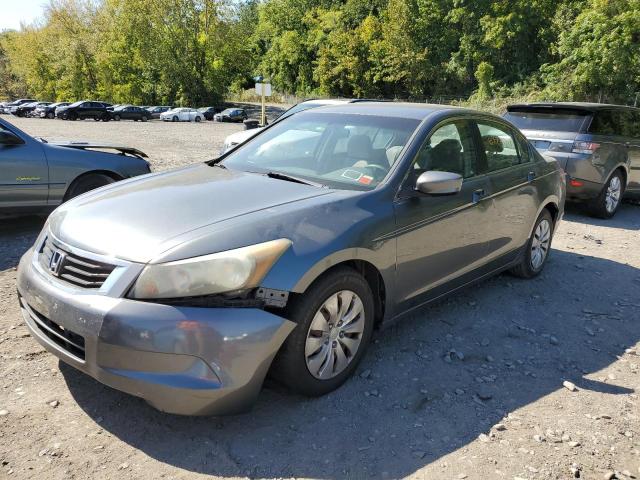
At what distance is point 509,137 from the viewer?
15.9ft

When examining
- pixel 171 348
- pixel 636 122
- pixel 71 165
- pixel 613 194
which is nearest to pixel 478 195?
pixel 171 348

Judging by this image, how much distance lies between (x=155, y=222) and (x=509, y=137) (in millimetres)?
3350

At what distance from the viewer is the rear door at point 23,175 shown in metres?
5.86

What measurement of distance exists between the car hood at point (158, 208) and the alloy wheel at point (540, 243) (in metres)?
2.78

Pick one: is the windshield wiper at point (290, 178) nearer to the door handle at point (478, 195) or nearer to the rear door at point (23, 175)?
the door handle at point (478, 195)

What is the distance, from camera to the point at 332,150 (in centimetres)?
392

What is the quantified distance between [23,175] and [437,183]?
477 cm

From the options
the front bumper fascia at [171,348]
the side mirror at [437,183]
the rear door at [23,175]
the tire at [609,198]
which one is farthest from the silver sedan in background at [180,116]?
the front bumper fascia at [171,348]

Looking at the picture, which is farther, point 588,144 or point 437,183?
point 588,144

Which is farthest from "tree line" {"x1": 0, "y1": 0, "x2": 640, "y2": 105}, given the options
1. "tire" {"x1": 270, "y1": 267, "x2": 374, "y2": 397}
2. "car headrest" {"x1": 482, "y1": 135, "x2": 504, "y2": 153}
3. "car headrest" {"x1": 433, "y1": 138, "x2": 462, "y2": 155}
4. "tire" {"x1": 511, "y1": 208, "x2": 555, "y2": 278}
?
"tire" {"x1": 270, "y1": 267, "x2": 374, "y2": 397}

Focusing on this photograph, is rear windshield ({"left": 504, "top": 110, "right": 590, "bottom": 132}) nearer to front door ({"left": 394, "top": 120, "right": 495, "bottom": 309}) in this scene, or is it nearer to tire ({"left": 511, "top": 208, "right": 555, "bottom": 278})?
tire ({"left": 511, "top": 208, "right": 555, "bottom": 278})

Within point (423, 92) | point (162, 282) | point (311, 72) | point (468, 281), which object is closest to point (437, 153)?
point (468, 281)

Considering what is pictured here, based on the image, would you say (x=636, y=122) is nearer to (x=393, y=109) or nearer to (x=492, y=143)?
(x=492, y=143)

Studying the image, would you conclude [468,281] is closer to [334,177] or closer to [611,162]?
[334,177]
